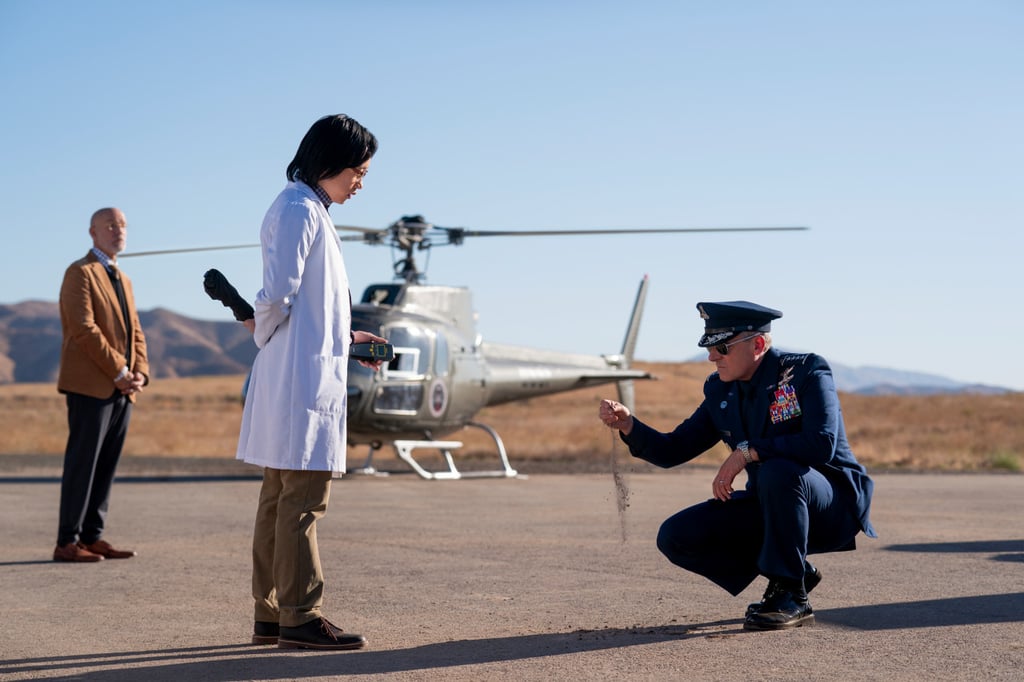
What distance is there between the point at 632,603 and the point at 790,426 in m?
1.43

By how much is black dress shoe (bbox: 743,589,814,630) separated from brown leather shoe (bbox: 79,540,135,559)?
456 cm

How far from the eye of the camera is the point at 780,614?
18.6 feet

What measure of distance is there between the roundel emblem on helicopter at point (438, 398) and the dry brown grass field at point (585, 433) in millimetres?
2328

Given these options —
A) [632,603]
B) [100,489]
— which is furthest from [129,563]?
[632,603]

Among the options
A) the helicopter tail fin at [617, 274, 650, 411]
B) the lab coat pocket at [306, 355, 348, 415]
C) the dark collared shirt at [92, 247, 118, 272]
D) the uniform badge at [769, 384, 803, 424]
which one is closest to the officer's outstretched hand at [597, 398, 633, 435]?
the uniform badge at [769, 384, 803, 424]

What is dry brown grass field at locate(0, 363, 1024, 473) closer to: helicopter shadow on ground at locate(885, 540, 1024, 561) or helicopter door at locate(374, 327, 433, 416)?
helicopter shadow on ground at locate(885, 540, 1024, 561)

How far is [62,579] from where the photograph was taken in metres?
7.54

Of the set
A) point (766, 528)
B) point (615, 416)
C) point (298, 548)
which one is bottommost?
point (298, 548)

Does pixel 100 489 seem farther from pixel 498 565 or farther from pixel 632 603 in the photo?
pixel 632 603

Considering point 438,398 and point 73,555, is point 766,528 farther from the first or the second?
point 438,398

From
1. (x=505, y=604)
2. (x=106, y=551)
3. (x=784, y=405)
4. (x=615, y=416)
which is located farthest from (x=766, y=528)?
(x=106, y=551)

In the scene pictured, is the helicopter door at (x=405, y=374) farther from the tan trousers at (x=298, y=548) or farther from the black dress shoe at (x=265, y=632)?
the tan trousers at (x=298, y=548)

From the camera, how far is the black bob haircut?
214 inches

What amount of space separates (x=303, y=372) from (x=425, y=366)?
12209 mm
